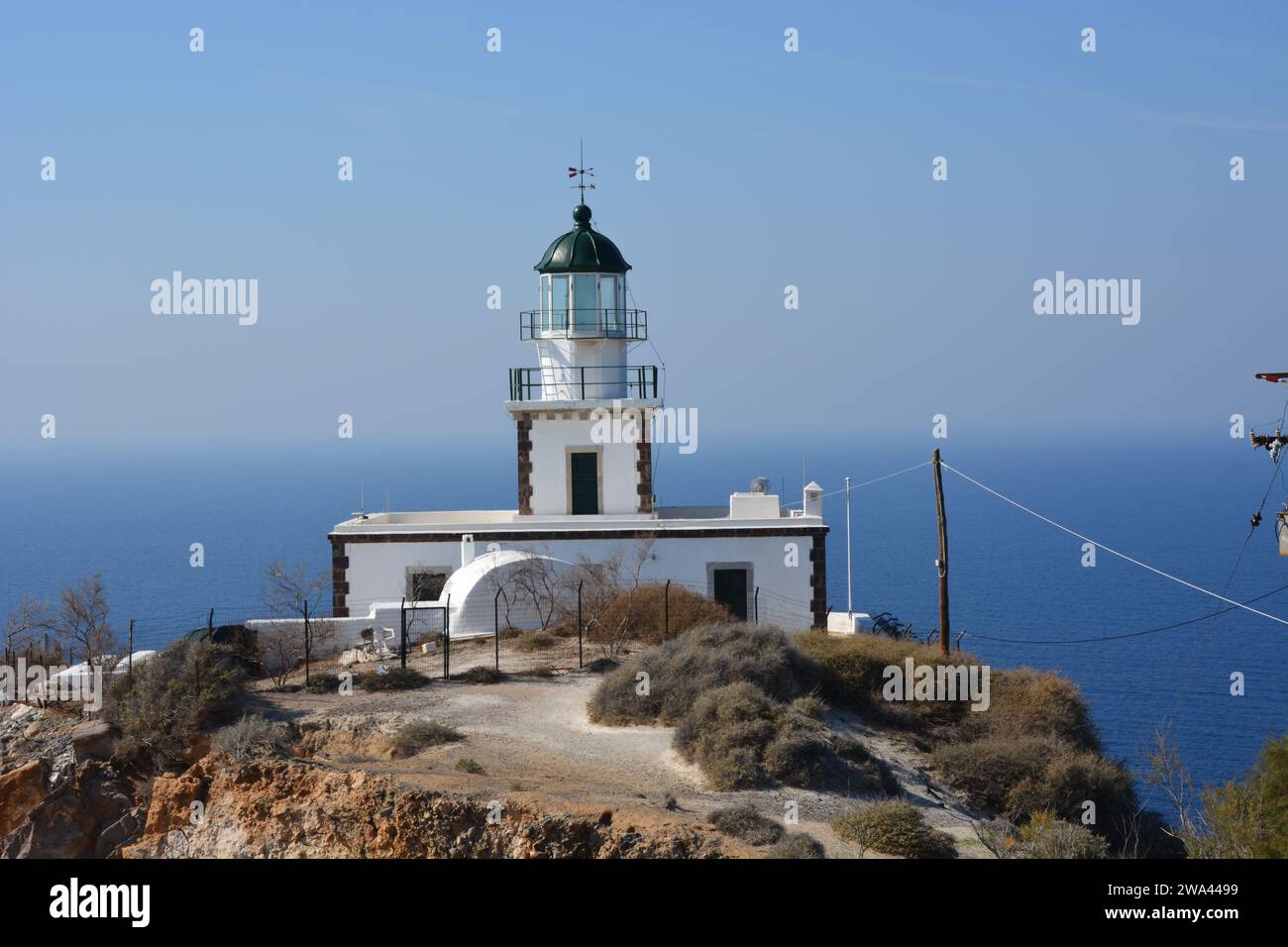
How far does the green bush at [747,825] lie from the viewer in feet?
42.5

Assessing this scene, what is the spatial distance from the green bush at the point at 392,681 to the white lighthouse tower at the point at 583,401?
25.1ft

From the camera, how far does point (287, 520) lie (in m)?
124

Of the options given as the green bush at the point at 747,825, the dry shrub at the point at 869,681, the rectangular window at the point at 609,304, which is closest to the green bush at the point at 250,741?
the green bush at the point at 747,825

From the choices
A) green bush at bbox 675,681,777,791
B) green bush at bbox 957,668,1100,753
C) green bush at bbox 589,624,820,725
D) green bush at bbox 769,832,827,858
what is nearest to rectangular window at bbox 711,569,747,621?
green bush at bbox 957,668,1100,753

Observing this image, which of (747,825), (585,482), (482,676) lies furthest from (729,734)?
(585,482)

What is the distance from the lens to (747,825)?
1313cm

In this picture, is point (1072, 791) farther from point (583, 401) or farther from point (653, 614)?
point (583, 401)

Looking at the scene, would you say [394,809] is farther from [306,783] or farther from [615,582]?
[615,582]

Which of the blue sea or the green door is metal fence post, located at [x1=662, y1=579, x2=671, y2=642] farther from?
the blue sea

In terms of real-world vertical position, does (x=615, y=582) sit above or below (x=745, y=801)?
above

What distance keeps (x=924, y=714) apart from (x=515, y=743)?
6.11 meters

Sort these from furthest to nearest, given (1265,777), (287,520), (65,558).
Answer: (287,520) < (65,558) < (1265,777)
